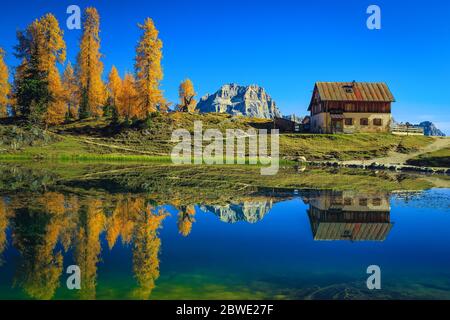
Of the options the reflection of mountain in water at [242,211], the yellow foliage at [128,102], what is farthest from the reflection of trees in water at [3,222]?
the yellow foliage at [128,102]

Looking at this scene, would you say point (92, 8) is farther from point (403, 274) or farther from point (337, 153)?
point (403, 274)

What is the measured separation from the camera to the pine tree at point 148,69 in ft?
187

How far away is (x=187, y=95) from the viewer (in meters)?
81.6

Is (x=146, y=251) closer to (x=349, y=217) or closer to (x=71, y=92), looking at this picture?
(x=349, y=217)

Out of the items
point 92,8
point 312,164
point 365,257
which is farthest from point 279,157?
point 365,257

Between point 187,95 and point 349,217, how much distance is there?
7001 cm

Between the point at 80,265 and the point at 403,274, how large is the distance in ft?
24.7

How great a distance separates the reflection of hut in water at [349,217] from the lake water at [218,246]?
50 millimetres

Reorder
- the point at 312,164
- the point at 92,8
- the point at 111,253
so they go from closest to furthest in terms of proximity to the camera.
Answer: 1. the point at 111,253
2. the point at 312,164
3. the point at 92,8

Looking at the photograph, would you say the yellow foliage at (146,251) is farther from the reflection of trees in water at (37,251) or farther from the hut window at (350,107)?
the hut window at (350,107)

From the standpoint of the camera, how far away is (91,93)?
60.9 metres

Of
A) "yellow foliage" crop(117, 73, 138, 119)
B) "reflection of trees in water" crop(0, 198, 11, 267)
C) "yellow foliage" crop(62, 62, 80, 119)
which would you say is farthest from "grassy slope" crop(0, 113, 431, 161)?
"reflection of trees in water" crop(0, 198, 11, 267)

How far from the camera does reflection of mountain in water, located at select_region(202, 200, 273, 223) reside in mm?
14958

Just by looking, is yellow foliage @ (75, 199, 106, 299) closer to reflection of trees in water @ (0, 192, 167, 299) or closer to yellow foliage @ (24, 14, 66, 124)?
reflection of trees in water @ (0, 192, 167, 299)
